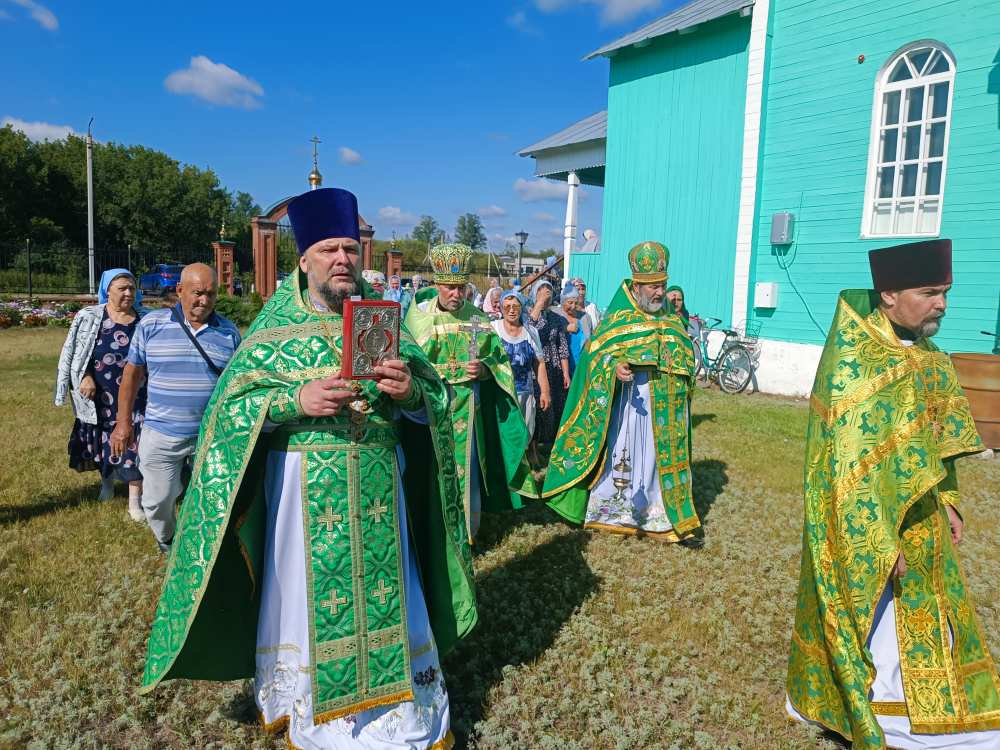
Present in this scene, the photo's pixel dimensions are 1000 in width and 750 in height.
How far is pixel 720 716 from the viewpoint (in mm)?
3637

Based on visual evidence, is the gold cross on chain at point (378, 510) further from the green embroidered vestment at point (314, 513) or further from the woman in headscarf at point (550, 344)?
the woman in headscarf at point (550, 344)

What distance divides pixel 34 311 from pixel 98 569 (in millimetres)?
21505

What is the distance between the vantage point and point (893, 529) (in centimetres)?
299

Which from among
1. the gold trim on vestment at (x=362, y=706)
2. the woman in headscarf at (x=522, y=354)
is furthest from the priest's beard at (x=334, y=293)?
the woman in headscarf at (x=522, y=354)

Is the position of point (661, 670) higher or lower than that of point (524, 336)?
lower

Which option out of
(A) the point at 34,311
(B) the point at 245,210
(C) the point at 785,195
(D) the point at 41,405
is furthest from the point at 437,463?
(B) the point at 245,210

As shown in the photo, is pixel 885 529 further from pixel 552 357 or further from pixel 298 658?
pixel 552 357

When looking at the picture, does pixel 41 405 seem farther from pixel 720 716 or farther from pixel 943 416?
pixel 943 416

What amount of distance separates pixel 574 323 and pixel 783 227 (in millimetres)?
6289

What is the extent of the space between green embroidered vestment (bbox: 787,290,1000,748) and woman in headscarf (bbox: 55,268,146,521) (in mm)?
5353

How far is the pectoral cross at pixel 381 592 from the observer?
9.65ft

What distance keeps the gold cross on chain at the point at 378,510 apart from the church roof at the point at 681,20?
1408 cm

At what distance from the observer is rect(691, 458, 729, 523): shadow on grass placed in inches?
278

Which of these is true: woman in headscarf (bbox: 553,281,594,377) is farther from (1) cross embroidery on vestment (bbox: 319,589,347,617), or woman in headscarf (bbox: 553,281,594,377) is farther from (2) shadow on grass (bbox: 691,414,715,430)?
(1) cross embroidery on vestment (bbox: 319,589,347,617)
